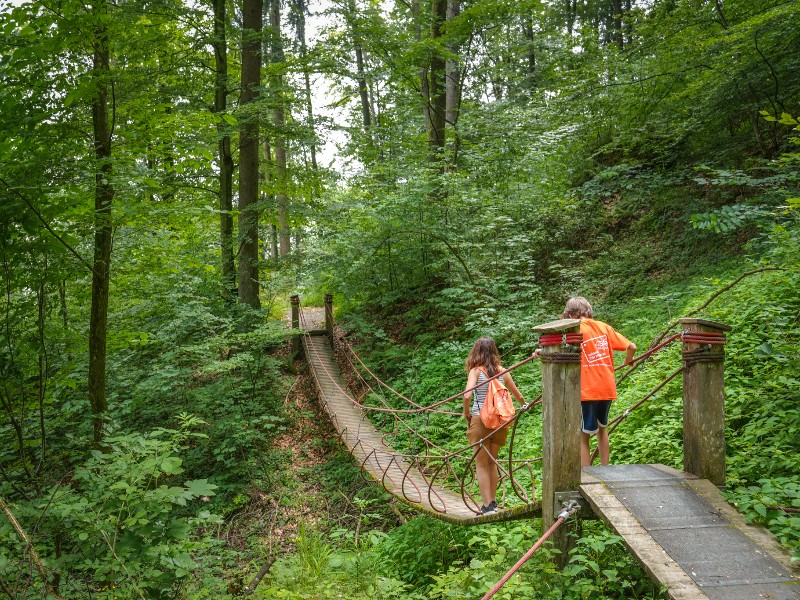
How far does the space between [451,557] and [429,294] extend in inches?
190

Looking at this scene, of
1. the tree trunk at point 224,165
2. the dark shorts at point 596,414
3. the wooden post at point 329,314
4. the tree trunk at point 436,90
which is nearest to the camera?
the dark shorts at point 596,414

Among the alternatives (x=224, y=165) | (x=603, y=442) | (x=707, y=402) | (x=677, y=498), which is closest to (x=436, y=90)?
(x=224, y=165)

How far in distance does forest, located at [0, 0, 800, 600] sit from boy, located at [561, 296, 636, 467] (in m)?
0.52

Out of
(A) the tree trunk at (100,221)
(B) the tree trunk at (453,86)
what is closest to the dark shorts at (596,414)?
(A) the tree trunk at (100,221)

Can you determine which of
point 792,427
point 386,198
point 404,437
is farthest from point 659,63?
point 404,437

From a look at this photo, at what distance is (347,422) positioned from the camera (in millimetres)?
6457

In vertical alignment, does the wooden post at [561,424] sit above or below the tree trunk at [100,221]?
below

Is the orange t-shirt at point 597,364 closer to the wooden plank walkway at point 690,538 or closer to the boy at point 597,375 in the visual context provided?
the boy at point 597,375

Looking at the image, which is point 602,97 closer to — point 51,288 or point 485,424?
point 485,424

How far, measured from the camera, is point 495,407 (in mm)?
3273

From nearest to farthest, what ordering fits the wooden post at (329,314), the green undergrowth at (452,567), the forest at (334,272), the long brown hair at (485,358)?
the green undergrowth at (452,567) < the forest at (334,272) < the long brown hair at (485,358) < the wooden post at (329,314)

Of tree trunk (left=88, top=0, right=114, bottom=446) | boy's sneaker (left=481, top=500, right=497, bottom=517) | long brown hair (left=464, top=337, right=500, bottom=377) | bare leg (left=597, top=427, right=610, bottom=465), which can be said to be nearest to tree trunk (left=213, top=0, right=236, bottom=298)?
tree trunk (left=88, top=0, right=114, bottom=446)

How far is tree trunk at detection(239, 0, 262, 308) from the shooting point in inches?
305

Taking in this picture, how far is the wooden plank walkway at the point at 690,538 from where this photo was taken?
68.4 inches
